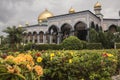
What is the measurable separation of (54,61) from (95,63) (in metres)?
1.27

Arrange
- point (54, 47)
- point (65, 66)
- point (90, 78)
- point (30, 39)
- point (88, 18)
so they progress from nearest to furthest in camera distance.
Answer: point (65, 66) < point (90, 78) < point (54, 47) < point (88, 18) < point (30, 39)

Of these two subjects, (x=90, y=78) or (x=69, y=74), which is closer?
(x=69, y=74)

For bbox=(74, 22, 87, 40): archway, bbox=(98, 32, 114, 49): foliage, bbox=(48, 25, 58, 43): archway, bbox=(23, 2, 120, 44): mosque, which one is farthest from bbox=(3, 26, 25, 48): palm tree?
bbox=(98, 32, 114, 49): foliage

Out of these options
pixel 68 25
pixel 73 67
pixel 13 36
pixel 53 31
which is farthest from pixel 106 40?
pixel 73 67

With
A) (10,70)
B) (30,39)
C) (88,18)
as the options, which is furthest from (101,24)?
(10,70)

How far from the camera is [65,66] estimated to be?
552 centimetres

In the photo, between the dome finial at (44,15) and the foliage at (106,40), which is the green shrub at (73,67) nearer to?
the foliage at (106,40)

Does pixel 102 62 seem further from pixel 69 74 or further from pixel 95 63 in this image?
pixel 69 74

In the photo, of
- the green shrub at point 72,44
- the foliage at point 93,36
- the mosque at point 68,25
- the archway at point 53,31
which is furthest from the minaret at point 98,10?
the green shrub at point 72,44

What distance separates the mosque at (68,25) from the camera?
43000 mm

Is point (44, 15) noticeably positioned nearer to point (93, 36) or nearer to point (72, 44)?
point (93, 36)

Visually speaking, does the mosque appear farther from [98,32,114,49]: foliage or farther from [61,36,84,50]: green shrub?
[61,36,84,50]: green shrub

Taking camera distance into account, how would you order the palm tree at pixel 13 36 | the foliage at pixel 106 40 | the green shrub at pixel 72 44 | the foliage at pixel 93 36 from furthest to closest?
the palm tree at pixel 13 36 → the foliage at pixel 93 36 → the foliage at pixel 106 40 → the green shrub at pixel 72 44

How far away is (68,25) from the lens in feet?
161
